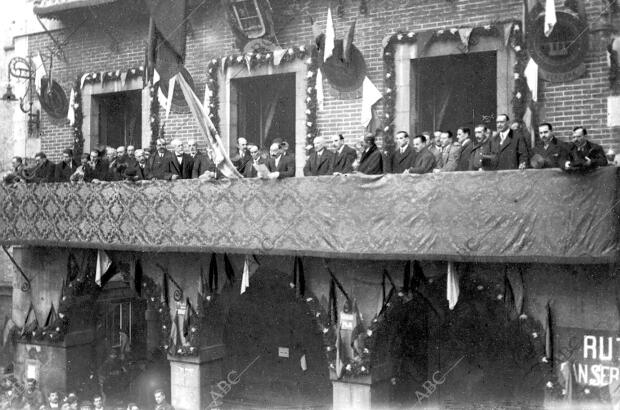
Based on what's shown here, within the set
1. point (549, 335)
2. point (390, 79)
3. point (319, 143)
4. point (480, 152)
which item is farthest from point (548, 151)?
point (390, 79)

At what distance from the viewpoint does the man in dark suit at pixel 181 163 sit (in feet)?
48.0

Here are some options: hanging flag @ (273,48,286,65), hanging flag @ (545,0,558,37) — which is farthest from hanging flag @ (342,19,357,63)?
hanging flag @ (545,0,558,37)

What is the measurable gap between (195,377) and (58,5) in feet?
30.2

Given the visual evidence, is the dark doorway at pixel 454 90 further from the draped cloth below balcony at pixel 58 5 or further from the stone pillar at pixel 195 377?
the draped cloth below balcony at pixel 58 5

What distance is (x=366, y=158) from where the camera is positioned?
12.7 m

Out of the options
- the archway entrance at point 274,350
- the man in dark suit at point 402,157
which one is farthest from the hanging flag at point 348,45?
the archway entrance at point 274,350

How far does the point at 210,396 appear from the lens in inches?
597

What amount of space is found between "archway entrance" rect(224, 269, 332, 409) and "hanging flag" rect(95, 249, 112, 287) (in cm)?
297

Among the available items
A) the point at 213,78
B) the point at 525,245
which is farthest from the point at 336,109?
the point at 525,245

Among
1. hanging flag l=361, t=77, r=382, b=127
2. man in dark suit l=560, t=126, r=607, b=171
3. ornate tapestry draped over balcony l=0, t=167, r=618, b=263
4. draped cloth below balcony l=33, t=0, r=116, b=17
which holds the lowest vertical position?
ornate tapestry draped over balcony l=0, t=167, r=618, b=263

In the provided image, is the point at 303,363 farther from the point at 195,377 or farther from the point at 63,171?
the point at 63,171

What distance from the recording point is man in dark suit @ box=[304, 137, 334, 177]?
42.8 feet

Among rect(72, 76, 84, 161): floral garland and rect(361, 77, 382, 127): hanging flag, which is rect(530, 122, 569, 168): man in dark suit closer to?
rect(361, 77, 382, 127): hanging flag

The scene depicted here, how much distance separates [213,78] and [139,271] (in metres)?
4.36
